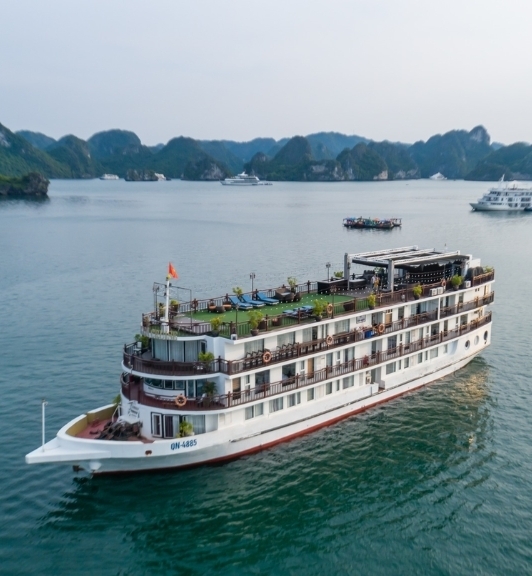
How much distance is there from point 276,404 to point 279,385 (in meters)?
1.10

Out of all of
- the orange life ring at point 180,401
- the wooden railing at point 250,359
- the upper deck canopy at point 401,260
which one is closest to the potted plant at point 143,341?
the wooden railing at point 250,359

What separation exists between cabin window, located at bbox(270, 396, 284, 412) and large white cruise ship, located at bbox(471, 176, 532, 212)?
164 metres

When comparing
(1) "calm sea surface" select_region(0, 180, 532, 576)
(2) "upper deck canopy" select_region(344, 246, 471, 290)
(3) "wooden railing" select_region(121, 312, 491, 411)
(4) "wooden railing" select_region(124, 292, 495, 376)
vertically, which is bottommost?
(1) "calm sea surface" select_region(0, 180, 532, 576)

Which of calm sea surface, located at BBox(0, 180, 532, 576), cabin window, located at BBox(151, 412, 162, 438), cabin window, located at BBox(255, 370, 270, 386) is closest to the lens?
calm sea surface, located at BBox(0, 180, 532, 576)

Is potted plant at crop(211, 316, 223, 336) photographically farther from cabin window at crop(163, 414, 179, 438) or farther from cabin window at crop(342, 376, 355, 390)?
cabin window at crop(342, 376, 355, 390)

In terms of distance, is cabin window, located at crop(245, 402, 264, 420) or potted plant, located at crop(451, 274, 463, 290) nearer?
cabin window, located at crop(245, 402, 264, 420)

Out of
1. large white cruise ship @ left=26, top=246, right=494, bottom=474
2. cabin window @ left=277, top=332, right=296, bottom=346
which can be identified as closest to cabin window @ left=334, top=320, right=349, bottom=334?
large white cruise ship @ left=26, top=246, right=494, bottom=474

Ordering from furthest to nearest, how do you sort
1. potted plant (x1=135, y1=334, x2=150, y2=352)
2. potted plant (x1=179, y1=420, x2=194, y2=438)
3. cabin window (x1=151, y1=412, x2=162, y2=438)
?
potted plant (x1=135, y1=334, x2=150, y2=352), cabin window (x1=151, y1=412, x2=162, y2=438), potted plant (x1=179, y1=420, x2=194, y2=438)

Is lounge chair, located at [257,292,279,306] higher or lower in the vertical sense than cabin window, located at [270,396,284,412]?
higher

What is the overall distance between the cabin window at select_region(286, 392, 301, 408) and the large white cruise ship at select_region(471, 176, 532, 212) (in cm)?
16316

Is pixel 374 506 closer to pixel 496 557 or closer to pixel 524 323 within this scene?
pixel 496 557

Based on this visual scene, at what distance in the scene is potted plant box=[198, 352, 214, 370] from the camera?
100 feet

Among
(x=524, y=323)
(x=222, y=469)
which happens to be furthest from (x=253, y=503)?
(x=524, y=323)

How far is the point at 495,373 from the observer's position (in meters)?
45.3
